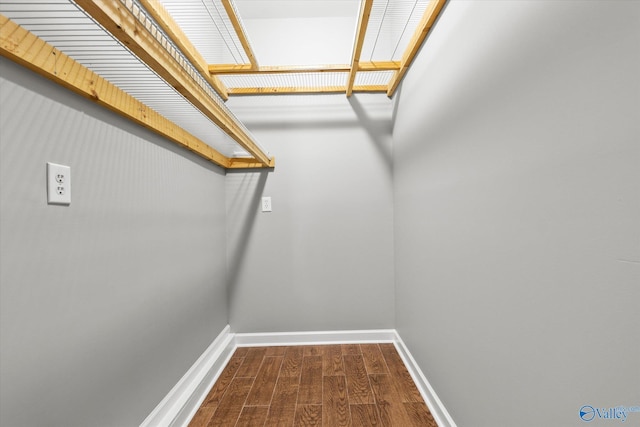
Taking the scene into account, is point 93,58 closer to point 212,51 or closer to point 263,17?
point 212,51

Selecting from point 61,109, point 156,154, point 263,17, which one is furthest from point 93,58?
point 263,17

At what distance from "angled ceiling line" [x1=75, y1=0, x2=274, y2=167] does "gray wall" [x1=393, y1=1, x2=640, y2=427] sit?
101 centimetres

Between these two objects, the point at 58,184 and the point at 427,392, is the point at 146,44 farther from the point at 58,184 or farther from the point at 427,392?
the point at 427,392

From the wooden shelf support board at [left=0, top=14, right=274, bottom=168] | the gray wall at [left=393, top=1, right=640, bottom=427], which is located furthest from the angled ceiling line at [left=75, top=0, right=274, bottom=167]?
the gray wall at [left=393, top=1, right=640, bottom=427]

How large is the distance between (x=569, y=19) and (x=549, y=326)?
71 cm

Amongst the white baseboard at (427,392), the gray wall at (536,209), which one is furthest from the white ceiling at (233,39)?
the white baseboard at (427,392)

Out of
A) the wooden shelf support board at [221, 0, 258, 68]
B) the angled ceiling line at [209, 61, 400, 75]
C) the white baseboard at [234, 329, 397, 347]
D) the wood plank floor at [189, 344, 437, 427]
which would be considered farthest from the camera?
the white baseboard at [234, 329, 397, 347]

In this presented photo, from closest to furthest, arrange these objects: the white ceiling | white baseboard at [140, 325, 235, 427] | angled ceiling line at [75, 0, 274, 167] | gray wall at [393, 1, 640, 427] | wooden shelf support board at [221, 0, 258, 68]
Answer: gray wall at [393, 1, 640, 427] → angled ceiling line at [75, 0, 274, 167] → the white ceiling → wooden shelf support board at [221, 0, 258, 68] → white baseboard at [140, 325, 235, 427]

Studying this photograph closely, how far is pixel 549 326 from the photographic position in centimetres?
68

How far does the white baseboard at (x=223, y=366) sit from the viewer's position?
1.31m

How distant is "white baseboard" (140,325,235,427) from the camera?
1273mm

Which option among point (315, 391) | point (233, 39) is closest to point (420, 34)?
point (233, 39)

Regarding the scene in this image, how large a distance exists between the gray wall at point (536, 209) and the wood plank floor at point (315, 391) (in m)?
0.33

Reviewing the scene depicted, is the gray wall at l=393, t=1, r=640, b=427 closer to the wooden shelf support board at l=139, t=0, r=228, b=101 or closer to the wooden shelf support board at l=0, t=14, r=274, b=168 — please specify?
the wooden shelf support board at l=139, t=0, r=228, b=101
